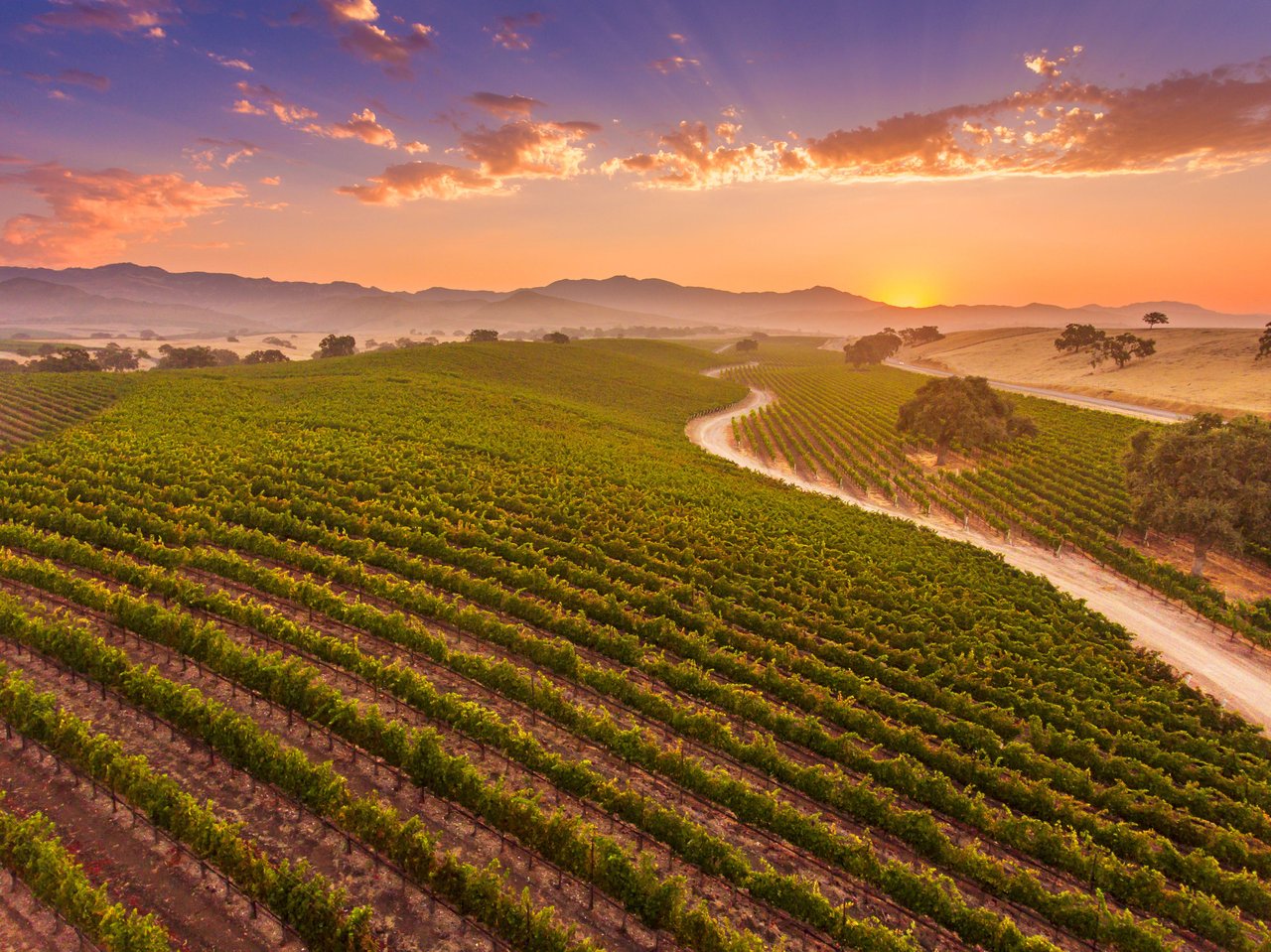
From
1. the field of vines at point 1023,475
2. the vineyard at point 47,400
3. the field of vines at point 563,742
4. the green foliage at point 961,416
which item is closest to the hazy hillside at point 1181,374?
the field of vines at point 1023,475

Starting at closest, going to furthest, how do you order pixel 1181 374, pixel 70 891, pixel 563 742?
pixel 70 891 → pixel 563 742 → pixel 1181 374

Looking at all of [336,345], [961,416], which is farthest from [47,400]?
[961,416]

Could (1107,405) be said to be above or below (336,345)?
below

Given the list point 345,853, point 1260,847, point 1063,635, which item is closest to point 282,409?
point 345,853

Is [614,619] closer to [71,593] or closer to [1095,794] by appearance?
[1095,794]

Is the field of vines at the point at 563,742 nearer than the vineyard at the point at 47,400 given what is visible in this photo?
Yes

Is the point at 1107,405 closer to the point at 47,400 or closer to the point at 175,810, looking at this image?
the point at 175,810

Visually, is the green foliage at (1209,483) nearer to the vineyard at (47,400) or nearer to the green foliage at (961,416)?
the green foliage at (961,416)
